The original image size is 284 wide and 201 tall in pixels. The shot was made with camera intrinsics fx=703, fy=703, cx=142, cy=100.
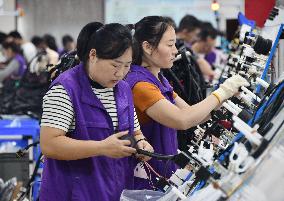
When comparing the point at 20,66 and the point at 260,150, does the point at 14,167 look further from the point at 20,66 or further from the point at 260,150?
the point at 20,66

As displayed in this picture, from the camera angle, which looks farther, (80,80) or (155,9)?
(155,9)

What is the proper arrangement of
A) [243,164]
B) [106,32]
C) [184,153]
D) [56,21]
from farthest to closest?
[56,21], [106,32], [184,153], [243,164]

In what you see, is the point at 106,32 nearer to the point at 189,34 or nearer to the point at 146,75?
the point at 146,75

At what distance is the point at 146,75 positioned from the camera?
135 inches

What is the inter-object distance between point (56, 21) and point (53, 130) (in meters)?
13.9

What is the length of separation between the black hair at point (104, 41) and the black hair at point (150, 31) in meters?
0.46

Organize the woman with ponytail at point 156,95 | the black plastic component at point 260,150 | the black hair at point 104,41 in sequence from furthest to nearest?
the woman with ponytail at point 156,95, the black hair at point 104,41, the black plastic component at point 260,150

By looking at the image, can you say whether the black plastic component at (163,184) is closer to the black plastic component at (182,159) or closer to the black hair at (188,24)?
the black plastic component at (182,159)

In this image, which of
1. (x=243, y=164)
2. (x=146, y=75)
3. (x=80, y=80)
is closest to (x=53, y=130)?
(x=80, y=80)

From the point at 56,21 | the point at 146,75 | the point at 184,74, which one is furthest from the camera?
the point at 56,21

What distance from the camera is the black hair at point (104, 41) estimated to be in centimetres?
290

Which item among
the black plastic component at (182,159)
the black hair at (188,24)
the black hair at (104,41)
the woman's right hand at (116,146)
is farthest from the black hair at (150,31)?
the black hair at (188,24)

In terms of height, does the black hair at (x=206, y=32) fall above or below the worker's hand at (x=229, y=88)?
below

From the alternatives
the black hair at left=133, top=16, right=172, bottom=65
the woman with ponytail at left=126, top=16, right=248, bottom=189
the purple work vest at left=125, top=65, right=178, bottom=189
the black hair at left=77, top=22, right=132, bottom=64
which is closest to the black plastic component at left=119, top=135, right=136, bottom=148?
the black hair at left=77, top=22, right=132, bottom=64
